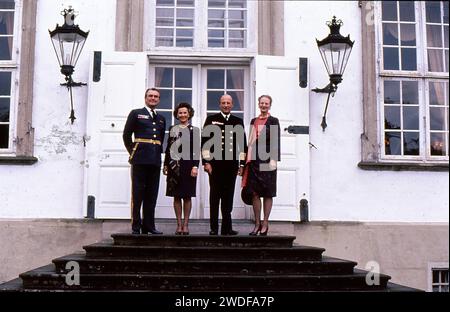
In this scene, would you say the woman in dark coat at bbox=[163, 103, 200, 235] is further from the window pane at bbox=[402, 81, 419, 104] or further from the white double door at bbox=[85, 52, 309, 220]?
the window pane at bbox=[402, 81, 419, 104]

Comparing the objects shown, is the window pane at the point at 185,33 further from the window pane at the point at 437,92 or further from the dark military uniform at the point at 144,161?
the window pane at the point at 437,92

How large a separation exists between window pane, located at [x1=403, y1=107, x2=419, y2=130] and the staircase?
103 inches

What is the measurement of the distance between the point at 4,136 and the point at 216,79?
8.84ft

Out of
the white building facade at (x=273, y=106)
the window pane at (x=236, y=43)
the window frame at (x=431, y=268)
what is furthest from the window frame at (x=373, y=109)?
the window pane at (x=236, y=43)

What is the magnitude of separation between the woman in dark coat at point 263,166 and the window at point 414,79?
1988 mm

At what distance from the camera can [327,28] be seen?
26.1 ft

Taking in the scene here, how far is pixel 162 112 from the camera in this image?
7.89 meters

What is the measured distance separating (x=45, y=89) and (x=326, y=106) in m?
3.43

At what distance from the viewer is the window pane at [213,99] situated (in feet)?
26.2

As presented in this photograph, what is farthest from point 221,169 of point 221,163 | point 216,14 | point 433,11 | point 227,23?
point 433,11

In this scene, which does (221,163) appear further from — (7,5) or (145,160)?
(7,5)

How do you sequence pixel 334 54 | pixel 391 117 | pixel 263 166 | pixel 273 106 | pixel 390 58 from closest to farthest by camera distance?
1. pixel 263 166
2. pixel 334 54
3. pixel 273 106
4. pixel 391 117
5. pixel 390 58
